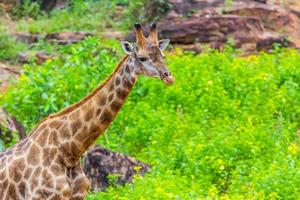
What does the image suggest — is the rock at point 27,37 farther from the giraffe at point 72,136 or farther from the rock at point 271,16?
the giraffe at point 72,136

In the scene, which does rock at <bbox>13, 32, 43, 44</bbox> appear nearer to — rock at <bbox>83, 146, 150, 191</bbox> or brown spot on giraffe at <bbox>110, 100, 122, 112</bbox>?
rock at <bbox>83, 146, 150, 191</bbox>

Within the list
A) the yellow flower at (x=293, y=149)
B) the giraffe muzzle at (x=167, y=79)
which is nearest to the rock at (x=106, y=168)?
the yellow flower at (x=293, y=149)

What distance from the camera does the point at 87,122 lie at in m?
10.9

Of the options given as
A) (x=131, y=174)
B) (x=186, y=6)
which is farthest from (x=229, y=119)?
(x=186, y=6)

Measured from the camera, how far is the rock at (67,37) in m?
24.9

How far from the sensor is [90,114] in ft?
35.6

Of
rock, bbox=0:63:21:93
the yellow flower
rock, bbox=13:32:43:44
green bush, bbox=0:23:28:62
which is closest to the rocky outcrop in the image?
rock, bbox=13:32:43:44

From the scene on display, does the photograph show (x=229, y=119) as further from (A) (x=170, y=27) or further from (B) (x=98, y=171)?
(A) (x=170, y=27)

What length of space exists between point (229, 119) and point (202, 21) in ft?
24.6

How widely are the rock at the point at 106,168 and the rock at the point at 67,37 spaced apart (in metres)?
10.6

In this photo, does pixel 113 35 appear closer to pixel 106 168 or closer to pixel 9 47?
pixel 9 47

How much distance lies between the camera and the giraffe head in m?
10.7

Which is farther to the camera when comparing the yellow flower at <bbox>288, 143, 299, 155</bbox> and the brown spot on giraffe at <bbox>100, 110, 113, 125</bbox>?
the yellow flower at <bbox>288, 143, 299, 155</bbox>

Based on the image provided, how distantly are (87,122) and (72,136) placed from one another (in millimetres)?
214
